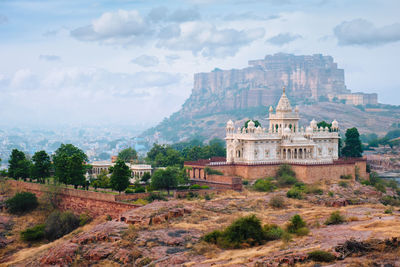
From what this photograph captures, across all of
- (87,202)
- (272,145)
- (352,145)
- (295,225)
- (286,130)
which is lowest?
(295,225)

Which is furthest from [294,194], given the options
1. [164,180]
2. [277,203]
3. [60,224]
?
[60,224]

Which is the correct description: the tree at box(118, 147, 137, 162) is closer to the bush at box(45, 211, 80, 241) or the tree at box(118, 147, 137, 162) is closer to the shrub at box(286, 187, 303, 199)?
the bush at box(45, 211, 80, 241)

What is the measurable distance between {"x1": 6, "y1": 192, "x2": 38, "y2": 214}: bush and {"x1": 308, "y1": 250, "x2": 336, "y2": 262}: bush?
140ft

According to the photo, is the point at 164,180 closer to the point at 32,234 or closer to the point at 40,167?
the point at 32,234

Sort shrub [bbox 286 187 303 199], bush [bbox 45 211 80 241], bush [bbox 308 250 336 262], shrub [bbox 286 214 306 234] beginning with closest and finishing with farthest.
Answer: bush [bbox 308 250 336 262], shrub [bbox 286 214 306 234], bush [bbox 45 211 80 241], shrub [bbox 286 187 303 199]

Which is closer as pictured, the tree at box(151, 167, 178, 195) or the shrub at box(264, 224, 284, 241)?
the shrub at box(264, 224, 284, 241)

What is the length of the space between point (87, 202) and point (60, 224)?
5118mm

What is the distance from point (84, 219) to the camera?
64.3 metres

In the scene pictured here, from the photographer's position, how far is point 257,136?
7594cm

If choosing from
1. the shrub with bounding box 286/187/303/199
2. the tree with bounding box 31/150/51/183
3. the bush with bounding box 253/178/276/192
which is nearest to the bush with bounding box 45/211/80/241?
the tree with bounding box 31/150/51/183

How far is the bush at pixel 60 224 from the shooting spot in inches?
2394

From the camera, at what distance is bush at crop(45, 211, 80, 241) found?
2394 inches

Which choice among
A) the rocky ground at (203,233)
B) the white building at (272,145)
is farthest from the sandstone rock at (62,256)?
the white building at (272,145)

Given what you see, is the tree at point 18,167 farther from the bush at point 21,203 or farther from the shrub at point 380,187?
the shrub at point 380,187
